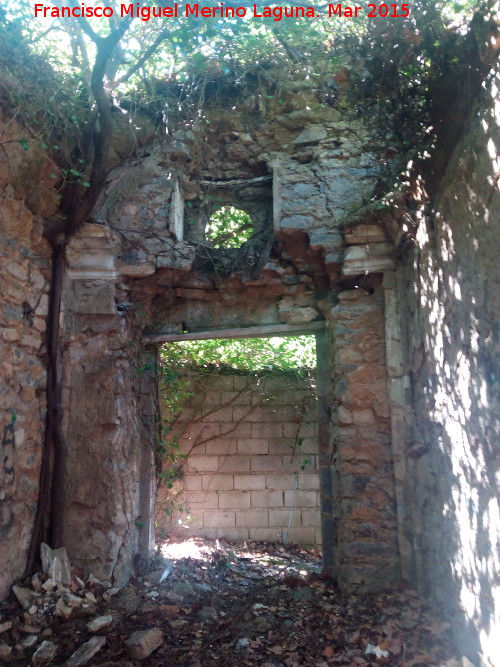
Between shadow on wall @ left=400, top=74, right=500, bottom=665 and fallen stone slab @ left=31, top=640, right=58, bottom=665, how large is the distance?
2140 mm

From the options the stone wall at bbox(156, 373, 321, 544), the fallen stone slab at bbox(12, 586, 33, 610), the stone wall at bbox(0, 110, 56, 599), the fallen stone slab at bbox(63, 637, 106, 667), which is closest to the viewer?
the fallen stone slab at bbox(63, 637, 106, 667)

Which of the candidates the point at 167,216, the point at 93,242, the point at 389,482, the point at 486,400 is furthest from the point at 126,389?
the point at 486,400

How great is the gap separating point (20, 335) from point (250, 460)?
3.65 metres

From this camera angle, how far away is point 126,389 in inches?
167

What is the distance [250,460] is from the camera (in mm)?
6566

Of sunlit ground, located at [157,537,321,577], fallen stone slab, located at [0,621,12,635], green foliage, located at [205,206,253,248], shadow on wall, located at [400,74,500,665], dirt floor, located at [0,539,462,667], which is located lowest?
sunlit ground, located at [157,537,321,577]

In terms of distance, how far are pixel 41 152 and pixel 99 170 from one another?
0.48 m

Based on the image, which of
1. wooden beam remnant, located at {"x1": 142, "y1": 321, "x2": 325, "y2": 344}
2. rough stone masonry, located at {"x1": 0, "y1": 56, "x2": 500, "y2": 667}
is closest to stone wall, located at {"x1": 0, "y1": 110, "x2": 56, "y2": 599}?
rough stone masonry, located at {"x1": 0, "y1": 56, "x2": 500, "y2": 667}

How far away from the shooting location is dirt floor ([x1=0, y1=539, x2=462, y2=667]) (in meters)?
2.96

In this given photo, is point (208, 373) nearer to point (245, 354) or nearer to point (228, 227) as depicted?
point (245, 354)

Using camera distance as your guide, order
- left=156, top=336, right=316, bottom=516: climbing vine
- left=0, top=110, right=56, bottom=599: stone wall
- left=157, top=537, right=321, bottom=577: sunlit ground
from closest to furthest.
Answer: left=0, top=110, right=56, bottom=599: stone wall → left=157, top=537, right=321, bottom=577: sunlit ground → left=156, top=336, right=316, bottom=516: climbing vine

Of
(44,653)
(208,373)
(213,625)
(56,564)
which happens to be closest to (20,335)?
(56,564)

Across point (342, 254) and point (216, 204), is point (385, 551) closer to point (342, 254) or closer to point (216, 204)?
point (342, 254)

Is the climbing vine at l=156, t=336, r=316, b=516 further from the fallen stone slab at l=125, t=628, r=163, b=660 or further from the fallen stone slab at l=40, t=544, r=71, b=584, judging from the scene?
the fallen stone slab at l=125, t=628, r=163, b=660
